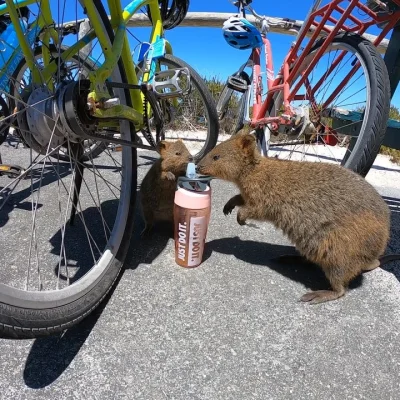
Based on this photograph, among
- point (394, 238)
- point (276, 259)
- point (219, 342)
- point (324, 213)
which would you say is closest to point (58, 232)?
point (219, 342)

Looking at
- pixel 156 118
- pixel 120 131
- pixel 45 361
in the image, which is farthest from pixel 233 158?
pixel 45 361

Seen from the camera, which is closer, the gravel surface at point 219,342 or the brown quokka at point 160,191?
the gravel surface at point 219,342

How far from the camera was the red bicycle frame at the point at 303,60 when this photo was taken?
2.81 meters

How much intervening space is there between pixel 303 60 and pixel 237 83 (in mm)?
1065

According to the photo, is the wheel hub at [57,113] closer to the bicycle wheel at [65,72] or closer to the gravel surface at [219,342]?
the bicycle wheel at [65,72]

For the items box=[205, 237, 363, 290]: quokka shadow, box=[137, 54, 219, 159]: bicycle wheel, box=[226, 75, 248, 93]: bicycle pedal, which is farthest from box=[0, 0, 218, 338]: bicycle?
box=[226, 75, 248, 93]: bicycle pedal

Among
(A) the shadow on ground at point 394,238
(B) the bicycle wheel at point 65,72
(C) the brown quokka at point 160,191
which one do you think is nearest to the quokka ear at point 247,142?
(C) the brown quokka at point 160,191

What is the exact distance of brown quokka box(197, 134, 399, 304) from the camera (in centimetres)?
192

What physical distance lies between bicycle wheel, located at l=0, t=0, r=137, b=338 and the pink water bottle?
29cm

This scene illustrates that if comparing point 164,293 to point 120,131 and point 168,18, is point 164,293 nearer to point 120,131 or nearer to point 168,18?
point 120,131

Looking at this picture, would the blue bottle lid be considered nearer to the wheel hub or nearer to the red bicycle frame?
the wheel hub

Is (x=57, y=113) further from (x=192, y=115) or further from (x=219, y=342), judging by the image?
(x=192, y=115)

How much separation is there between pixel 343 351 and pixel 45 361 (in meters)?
1.33

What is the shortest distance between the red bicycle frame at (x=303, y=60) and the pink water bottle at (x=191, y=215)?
1473 millimetres
